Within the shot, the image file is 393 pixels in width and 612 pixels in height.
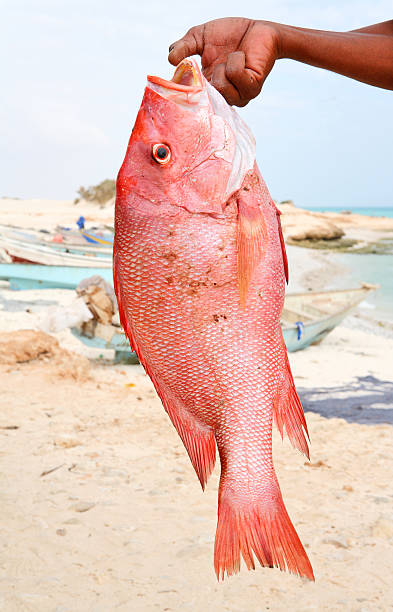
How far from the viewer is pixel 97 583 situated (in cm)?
324

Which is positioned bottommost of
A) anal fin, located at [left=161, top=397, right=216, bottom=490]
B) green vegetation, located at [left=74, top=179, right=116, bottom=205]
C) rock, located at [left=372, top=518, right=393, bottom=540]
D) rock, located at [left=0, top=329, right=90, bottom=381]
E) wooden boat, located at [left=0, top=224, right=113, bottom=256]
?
rock, located at [left=372, top=518, right=393, bottom=540]

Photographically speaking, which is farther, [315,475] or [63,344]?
[63,344]

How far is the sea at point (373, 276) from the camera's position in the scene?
16344 millimetres

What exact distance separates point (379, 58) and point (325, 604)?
2.62 metres

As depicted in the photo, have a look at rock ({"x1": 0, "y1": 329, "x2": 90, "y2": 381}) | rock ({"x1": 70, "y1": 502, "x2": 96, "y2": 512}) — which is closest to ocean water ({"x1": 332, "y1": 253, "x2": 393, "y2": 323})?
rock ({"x1": 0, "y1": 329, "x2": 90, "y2": 381})

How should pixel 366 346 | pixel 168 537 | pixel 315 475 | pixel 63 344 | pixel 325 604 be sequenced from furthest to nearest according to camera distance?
pixel 366 346 → pixel 63 344 → pixel 315 475 → pixel 168 537 → pixel 325 604

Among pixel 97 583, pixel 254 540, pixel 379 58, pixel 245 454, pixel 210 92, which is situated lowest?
pixel 97 583

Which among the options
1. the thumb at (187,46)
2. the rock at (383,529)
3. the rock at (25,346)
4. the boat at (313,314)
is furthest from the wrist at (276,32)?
the boat at (313,314)

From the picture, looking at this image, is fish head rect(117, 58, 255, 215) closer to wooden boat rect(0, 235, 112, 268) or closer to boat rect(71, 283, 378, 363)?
boat rect(71, 283, 378, 363)

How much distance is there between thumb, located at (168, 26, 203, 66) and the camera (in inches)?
75.7

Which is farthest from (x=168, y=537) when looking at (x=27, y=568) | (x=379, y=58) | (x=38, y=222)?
(x=38, y=222)

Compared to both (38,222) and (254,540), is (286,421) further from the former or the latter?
(38,222)

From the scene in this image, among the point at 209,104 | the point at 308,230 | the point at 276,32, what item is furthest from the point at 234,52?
the point at 308,230

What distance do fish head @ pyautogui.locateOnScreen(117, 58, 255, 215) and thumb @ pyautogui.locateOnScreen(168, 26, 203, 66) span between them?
1.09ft
